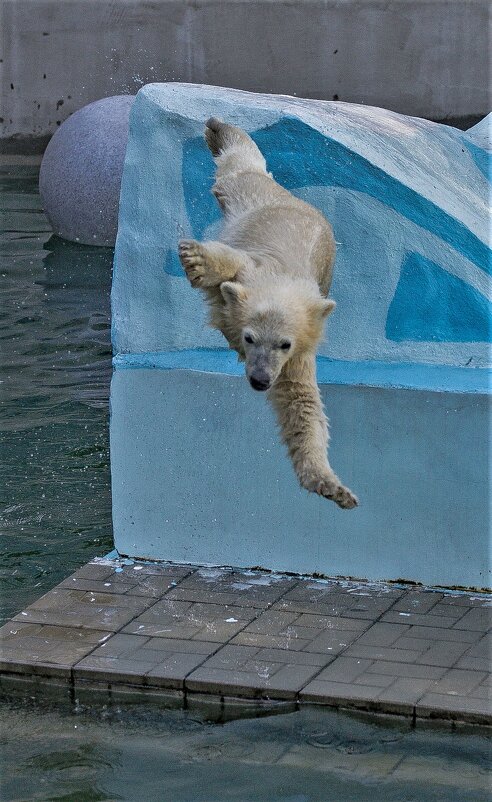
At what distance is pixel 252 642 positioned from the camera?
505 cm

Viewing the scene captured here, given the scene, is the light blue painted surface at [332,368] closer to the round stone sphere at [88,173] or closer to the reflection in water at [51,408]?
the reflection in water at [51,408]

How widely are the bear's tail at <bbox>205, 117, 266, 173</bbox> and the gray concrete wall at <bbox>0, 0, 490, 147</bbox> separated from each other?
11570mm

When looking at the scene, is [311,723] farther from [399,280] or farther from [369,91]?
[369,91]

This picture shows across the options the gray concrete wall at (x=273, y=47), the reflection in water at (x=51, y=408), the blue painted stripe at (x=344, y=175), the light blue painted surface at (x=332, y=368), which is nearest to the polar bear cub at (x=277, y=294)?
the blue painted stripe at (x=344, y=175)

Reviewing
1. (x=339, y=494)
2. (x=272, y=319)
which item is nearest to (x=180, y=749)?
(x=339, y=494)

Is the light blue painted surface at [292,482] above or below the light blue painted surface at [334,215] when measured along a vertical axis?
below

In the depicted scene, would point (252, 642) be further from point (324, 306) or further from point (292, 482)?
point (324, 306)

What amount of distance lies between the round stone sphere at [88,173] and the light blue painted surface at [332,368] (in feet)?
19.1

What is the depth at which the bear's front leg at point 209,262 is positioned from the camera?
12.2ft

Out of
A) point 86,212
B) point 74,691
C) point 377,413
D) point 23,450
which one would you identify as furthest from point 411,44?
point 74,691

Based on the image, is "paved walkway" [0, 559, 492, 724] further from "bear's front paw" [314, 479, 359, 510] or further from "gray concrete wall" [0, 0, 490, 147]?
"gray concrete wall" [0, 0, 490, 147]

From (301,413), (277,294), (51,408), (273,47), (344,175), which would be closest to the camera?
(277,294)

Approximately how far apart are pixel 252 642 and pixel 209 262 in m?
1.88

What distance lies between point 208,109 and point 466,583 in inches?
93.9
